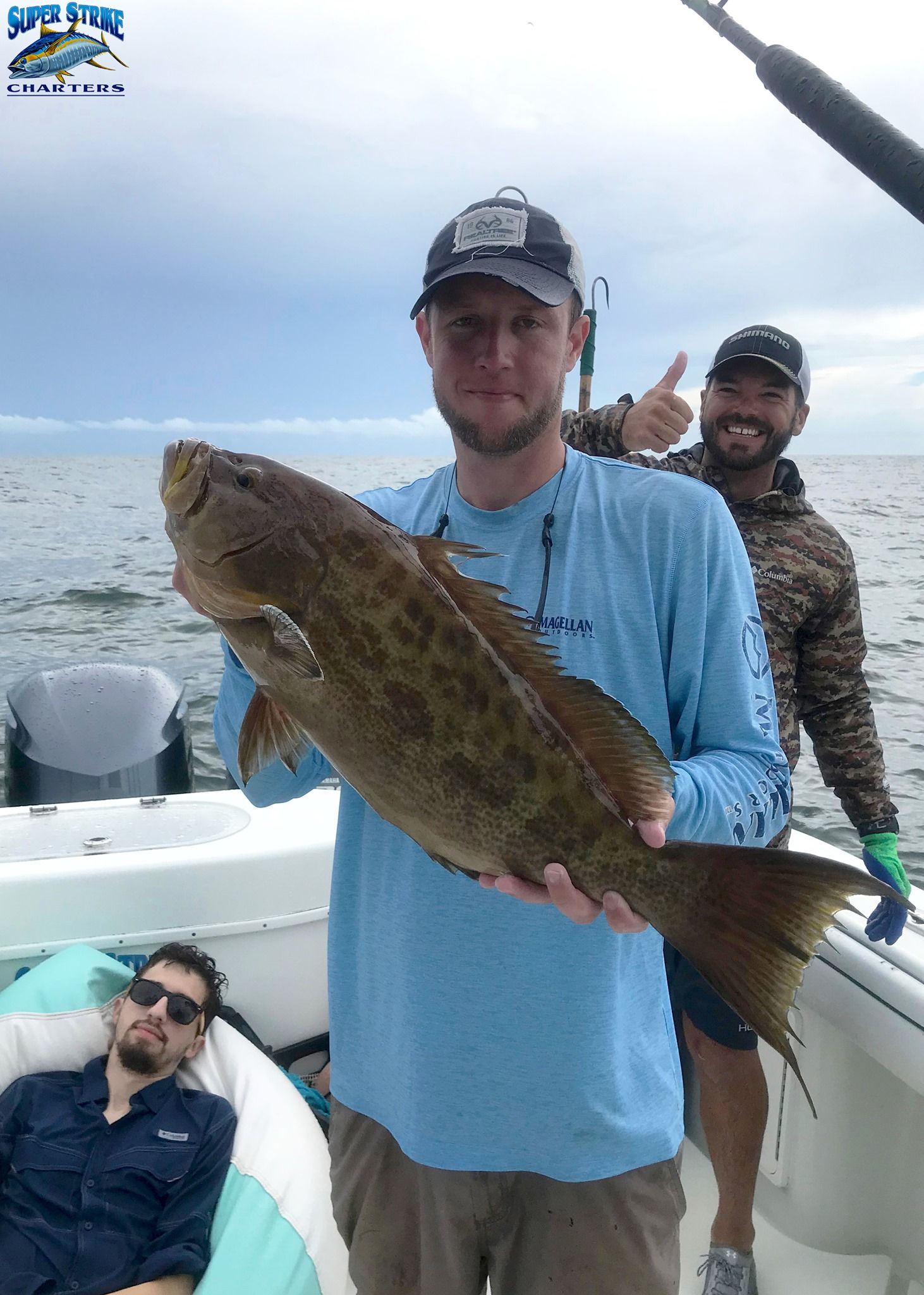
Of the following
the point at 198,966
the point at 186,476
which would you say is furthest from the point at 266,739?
the point at 198,966

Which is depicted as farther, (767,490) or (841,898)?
(767,490)

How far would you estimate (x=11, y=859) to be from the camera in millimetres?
3539

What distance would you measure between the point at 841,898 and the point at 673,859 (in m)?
0.27

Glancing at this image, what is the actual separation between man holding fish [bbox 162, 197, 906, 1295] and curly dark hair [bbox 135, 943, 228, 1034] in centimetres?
150

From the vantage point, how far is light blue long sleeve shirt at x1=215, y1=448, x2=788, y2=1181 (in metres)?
1.77

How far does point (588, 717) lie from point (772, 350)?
104 inches

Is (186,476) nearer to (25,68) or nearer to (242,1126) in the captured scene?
(242,1126)

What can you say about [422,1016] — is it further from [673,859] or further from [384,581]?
[384,581]

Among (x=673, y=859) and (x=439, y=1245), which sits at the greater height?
(x=673, y=859)

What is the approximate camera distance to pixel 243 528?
1.55 metres

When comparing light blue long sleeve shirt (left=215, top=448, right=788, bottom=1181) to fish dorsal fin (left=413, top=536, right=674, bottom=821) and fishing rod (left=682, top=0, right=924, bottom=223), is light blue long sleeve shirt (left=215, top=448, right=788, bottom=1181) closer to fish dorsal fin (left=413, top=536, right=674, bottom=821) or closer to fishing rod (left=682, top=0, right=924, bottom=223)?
fish dorsal fin (left=413, top=536, right=674, bottom=821)

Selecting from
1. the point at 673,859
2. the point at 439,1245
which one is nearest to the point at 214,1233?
the point at 439,1245

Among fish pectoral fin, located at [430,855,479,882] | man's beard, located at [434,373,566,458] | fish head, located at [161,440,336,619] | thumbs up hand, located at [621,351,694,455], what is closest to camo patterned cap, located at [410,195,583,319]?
man's beard, located at [434,373,566,458]

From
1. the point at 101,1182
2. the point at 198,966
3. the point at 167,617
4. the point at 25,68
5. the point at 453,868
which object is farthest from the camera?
the point at 167,617
